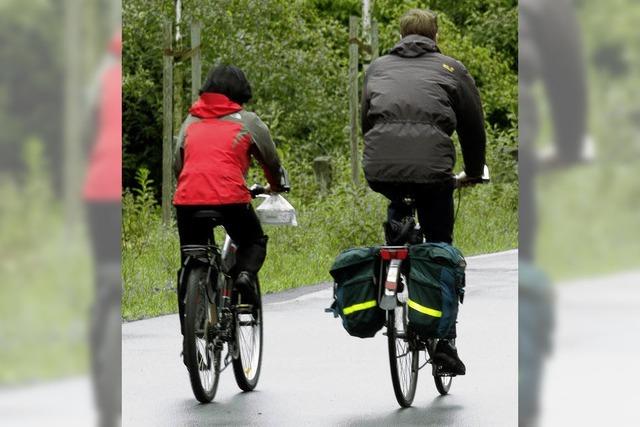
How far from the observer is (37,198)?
10.4 feet

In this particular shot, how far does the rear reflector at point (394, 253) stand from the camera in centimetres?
751

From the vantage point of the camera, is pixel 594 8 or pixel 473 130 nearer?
pixel 594 8

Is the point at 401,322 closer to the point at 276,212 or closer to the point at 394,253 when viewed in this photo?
the point at 394,253

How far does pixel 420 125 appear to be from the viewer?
749 cm

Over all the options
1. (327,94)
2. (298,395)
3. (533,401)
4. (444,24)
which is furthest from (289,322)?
(444,24)

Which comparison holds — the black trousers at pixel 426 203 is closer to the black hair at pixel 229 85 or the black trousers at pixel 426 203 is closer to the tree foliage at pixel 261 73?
the black hair at pixel 229 85

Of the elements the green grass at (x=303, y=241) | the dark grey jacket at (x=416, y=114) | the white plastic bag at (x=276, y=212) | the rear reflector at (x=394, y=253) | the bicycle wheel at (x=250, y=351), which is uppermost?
the dark grey jacket at (x=416, y=114)

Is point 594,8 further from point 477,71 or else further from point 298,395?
point 477,71

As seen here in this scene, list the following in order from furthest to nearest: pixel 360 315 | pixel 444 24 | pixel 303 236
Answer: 1. pixel 444 24
2. pixel 303 236
3. pixel 360 315

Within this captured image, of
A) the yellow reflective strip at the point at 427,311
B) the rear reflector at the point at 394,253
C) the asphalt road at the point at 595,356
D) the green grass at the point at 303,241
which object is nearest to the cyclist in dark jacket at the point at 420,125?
the rear reflector at the point at 394,253

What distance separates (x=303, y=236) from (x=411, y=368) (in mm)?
9846

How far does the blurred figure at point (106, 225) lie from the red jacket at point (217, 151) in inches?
172

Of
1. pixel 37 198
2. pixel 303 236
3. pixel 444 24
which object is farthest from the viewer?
pixel 444 24

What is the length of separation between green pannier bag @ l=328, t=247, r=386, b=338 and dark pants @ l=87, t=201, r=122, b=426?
405 cm
